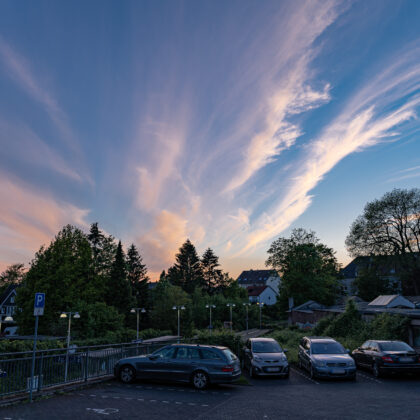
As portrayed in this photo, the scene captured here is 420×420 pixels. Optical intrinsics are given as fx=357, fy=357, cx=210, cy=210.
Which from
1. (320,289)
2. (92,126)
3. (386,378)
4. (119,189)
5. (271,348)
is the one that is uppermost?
(92,126)

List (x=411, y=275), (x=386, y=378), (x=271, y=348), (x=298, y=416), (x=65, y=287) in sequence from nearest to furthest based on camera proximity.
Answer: (x=298, y=416) → (x=386, y=378) → (x=271, y=348) → (x=65, y=287) → (x=411, y=275)

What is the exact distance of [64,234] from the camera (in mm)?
53969

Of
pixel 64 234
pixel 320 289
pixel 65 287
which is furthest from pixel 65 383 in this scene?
pixel 320 289

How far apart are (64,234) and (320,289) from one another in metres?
43.6

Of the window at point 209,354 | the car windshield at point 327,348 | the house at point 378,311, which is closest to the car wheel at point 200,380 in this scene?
the window at point 209,354

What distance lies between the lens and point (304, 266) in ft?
212

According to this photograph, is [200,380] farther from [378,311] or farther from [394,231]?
[394,231]

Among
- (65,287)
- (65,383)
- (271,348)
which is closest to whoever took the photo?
(65,383)

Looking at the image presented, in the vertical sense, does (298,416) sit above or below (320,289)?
below

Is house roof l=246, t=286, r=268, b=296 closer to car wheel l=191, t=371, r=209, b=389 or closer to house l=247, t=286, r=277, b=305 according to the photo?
house l=247, t=286, r=277, b=305

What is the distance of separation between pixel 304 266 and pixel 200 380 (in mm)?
55196

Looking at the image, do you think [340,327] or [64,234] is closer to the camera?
[340,327]

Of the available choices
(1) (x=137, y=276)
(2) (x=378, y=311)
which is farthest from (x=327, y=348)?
(1) (x=137, y=276)

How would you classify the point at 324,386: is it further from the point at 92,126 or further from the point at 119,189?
the point at 119,189
